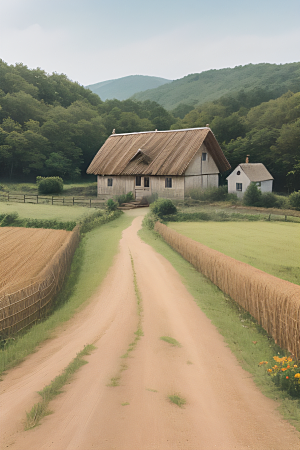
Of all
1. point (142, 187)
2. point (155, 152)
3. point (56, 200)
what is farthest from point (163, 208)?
point (56, 200)

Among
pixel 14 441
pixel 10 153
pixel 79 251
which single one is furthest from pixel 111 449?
pixel 10 153

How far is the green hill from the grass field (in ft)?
286

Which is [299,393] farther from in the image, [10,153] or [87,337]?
[10,153]

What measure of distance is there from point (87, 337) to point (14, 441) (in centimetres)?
441

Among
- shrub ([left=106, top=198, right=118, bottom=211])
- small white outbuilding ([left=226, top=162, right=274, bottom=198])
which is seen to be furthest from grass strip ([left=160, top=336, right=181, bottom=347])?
small white outbuilding ([left=226, top=162, right=274, bottom=198])

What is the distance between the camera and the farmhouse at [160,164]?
117 feet

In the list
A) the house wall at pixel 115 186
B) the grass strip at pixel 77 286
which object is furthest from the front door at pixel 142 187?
the grass strip at pixel 77 286

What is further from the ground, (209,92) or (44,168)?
(209,92)

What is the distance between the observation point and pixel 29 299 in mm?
11164

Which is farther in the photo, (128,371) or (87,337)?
(87,337)

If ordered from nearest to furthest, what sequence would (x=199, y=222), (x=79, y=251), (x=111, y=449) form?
(x=111, y=449)
(x=79, y=251)
(x=199, y=222)

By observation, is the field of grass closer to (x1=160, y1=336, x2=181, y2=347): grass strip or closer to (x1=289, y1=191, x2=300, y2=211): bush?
(x1=289, y1=191, x2=300, y2=211): bush

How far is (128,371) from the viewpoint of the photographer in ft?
25.3

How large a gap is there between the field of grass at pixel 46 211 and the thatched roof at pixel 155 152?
7.47 metres
